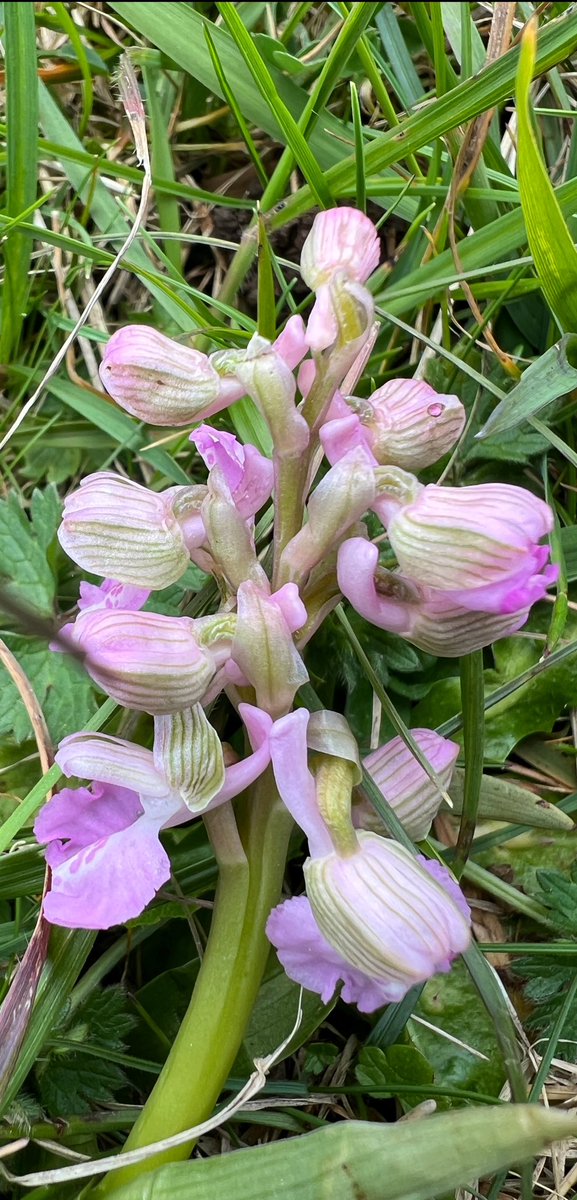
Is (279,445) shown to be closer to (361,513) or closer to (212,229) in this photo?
(361,513)

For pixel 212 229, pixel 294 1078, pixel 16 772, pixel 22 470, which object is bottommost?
pixel 294 1078

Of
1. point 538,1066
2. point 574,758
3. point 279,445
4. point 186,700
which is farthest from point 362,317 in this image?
point 538,1066

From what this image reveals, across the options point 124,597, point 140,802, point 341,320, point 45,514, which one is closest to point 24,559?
point 45,514

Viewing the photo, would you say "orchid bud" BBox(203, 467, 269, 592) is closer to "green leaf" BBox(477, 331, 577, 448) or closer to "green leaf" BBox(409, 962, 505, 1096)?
"green leaf" BBox(477, 331, 577, 448)

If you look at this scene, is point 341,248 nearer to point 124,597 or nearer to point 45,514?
point 124,597

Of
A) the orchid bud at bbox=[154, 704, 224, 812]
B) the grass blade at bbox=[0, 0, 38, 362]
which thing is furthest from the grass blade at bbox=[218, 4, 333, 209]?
the orchid bud at bbox=[154, 704, 224, 812]

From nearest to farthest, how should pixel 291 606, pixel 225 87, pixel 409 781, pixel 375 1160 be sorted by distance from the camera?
pixel 375 1160, pixel 291 606, pixel 409 781, pixel 225 87

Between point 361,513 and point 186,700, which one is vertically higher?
point 361,513

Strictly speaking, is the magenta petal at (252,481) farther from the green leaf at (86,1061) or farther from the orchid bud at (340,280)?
the green leaf at (86,1061)

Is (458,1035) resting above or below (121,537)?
below
